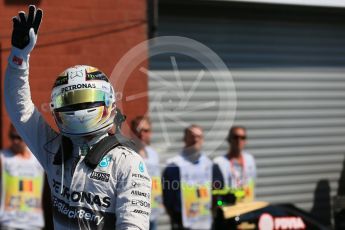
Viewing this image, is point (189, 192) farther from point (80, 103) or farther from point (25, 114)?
point (80, 103)

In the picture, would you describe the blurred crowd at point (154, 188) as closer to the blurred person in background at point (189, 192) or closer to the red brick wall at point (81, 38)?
→ the blurred person in background at point (189, 192)

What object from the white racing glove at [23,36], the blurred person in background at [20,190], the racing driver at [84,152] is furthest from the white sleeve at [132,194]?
the blurred person in background at [20,190]

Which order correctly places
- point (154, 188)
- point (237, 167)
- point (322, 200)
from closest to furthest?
point (154, 188) < point (237, 167) < point (322, 200)

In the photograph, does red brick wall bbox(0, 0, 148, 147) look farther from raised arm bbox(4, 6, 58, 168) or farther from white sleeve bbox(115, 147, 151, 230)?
white sleeve bbox(115, 147, 151, 230)

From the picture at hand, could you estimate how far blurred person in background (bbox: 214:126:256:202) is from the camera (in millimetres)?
7004

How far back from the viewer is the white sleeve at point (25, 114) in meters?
2.80

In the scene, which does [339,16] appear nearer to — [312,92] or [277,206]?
[312,92]

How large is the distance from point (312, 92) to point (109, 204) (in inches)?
291

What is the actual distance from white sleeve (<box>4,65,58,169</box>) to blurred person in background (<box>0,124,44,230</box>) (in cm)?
374

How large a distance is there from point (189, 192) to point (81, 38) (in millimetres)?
2156

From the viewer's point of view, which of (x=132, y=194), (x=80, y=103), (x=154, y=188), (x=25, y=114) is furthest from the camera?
(x=154, y=188)

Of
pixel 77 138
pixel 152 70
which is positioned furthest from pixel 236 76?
pixel 77 138

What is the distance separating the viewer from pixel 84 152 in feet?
9.02

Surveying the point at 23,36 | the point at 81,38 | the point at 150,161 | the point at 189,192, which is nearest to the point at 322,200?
the point at 189,192
